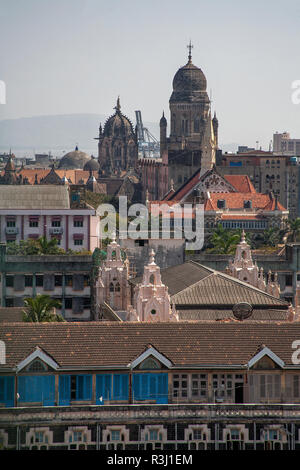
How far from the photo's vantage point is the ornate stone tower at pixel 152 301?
242 feet

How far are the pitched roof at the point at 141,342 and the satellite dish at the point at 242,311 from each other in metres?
15.3

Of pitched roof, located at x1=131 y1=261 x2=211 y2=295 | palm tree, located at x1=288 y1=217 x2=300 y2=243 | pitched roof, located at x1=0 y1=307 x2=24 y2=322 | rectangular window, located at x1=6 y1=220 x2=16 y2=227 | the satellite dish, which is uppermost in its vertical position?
rectangular window, located at x1=6 y1=220 x2=16 y2=227

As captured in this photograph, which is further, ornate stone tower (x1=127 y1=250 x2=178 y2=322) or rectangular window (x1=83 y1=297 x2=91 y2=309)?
rectangular window (x1=83 y1=297 x2=91 y2=309)

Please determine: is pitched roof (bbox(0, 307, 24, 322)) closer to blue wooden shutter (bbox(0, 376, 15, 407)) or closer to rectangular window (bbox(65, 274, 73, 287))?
blue wooden shutter (bbox(0, 376, 15, 407))

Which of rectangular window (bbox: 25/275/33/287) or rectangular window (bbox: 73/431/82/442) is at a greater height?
rectangular window (bbox: 25/275/33/287)

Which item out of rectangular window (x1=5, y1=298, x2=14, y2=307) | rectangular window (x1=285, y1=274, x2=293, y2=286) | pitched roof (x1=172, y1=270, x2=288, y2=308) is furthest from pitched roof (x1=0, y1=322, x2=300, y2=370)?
rectangular window (x1=285, y1=274, x2=293, y2=286)

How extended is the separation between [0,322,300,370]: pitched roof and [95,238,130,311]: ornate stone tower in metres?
31.2

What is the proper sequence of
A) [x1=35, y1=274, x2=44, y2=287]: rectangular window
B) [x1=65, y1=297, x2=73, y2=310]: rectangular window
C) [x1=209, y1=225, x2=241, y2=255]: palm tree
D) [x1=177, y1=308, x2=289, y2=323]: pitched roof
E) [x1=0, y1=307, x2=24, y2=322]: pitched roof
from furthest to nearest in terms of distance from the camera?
[x1=209, y1=225, x2=241, y2=255]: palm tree
[x1=35, y1=274, x2=44, y2=287]: rectangular window
[x1=65, y1=297, x2=73, y2=310]: rectangular window
[x1=177, y1=308, x2=289, y2=323]: pitched roof
[x1=0, y1=307, x2=24, y2=322]: pitched roof

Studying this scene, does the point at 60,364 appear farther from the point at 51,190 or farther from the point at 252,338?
the point at 51,190

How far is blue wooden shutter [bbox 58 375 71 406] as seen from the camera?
5184 centimetres

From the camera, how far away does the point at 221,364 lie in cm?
5216

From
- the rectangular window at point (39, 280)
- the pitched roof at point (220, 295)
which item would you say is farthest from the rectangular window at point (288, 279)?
the pitched roof at point (220, 295)
